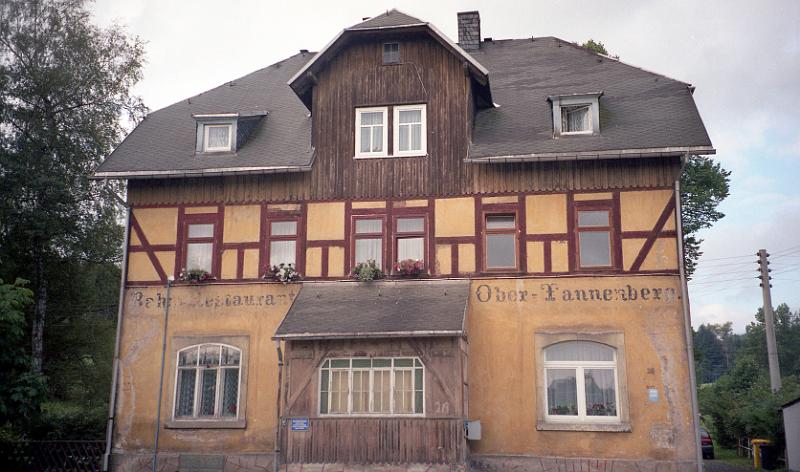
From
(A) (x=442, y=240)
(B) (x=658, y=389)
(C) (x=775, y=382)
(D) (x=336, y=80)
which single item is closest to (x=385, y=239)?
(A) (x=442, y=240)

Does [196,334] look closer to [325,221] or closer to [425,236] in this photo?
[325,221]

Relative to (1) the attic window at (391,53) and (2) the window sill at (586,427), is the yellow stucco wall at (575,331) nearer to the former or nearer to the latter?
(2) the window sill at (586,427)

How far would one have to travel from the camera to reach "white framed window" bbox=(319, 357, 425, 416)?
61.0ft

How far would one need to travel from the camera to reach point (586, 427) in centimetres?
1877

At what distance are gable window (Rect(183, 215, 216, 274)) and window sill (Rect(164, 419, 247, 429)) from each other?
13.1 feet

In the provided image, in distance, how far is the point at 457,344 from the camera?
18281mm

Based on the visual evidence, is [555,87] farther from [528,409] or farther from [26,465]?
[26,465]

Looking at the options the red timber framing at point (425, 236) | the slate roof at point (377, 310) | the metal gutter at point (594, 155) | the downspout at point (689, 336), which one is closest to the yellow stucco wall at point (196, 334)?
the red timber framing at point (425, 236)

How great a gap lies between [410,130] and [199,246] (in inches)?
253

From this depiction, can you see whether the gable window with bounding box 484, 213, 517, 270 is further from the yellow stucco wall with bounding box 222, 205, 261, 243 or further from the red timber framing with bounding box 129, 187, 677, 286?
the yellow stucco wall with bounding box 222, 205, 261, 243

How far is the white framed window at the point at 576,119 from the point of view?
20844 millimetres

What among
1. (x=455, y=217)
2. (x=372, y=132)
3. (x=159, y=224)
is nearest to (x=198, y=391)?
(x=159, y=224)

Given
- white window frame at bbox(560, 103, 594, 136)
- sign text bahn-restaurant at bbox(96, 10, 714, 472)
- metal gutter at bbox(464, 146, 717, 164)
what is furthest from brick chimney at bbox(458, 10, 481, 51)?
metal gutter at bbox(464, 146, 717, 164)

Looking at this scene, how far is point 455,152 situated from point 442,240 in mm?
2315
